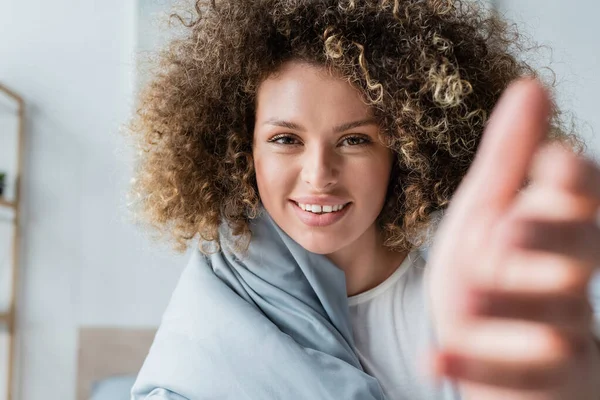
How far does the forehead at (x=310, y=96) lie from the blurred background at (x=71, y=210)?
4.78 feet

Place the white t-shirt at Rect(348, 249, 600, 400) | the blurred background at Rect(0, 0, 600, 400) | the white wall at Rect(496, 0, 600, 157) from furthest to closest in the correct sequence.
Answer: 1. the blurred background at Rect(0, 0, 600, 400)
2. the white wall at Rect(496, 0, 600, 157)
3. the white t-shirt at Rect(348, 249, 600, 400)

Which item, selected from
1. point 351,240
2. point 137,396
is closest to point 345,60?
point 351,240

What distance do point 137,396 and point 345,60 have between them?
0.64 m

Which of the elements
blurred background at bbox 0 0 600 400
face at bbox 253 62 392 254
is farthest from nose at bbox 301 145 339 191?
blurred background at bbox 0 0 600 400

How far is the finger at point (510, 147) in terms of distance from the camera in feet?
1.21

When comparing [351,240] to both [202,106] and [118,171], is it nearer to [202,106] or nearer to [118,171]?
[202,106]

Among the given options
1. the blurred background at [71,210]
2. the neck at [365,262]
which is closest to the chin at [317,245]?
the neck at [365,262]

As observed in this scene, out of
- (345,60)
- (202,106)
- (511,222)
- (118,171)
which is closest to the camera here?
(511,222)

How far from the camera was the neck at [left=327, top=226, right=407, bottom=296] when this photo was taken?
A: 4.06 feet

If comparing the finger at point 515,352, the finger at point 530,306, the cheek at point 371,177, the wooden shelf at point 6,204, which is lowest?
the wooden shelf at point 6,204

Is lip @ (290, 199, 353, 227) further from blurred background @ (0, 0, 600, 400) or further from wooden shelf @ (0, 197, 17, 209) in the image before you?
wooden shelf @ (0, 197, 17, 209)

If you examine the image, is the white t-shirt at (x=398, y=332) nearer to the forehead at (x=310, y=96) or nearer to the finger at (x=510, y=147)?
the forehead at (x=310, y=96)

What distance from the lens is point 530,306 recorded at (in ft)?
1.23

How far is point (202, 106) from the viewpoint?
4.08 feet
